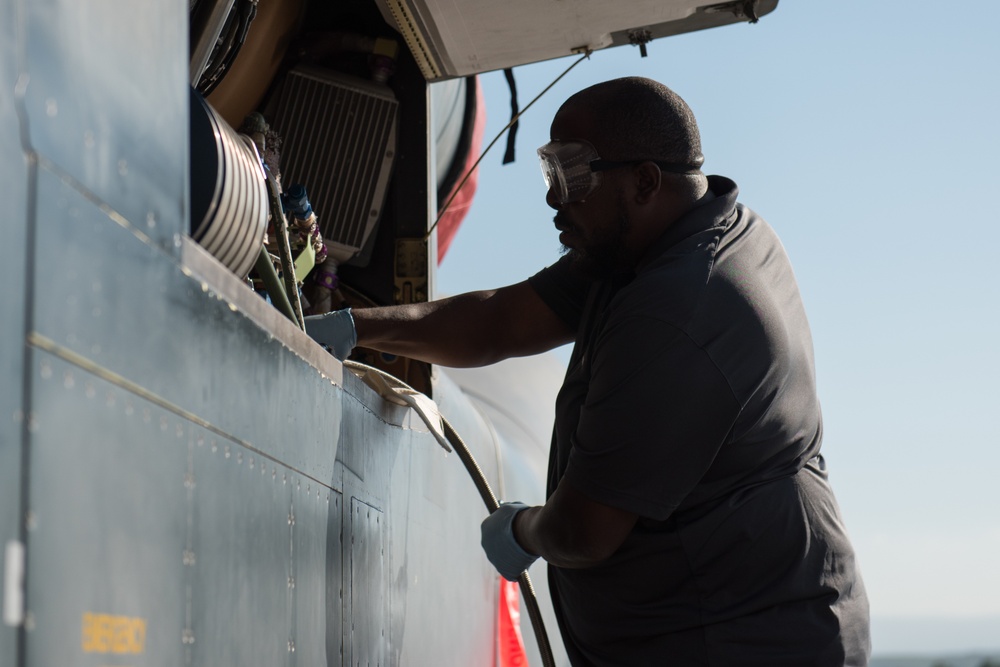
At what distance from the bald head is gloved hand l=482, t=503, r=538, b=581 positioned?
0.98 meters

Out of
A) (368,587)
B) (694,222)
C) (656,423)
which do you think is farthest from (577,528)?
(694,222)

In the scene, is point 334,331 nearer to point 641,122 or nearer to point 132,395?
point 641,122

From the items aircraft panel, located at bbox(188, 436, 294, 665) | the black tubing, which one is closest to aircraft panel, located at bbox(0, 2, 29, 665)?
aircraft panel, located at bbox(188, 436, 294, 665)

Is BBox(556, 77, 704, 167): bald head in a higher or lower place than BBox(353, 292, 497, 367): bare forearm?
higher

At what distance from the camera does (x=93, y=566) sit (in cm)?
115

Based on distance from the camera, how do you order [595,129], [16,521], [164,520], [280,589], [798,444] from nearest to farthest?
[16,521] → [164,520] → [280,589] → [798,444] → [595,129]

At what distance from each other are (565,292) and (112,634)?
226cm

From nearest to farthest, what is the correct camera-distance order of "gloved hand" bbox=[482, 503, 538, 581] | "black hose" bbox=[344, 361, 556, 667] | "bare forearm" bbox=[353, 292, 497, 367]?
"gloved hand" bbox=[482, 503, 538, 581]
"black hose" bbox=[344, 361, 556, 667]
"bare forearm" bbox=[353, 292, 497, 367]

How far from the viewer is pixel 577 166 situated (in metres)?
2.82

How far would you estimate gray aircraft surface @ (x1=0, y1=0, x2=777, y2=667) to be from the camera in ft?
3.53

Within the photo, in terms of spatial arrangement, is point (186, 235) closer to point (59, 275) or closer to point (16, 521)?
point (59, 275)

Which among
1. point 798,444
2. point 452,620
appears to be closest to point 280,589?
point 798,444

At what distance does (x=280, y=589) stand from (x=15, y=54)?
3.75ft

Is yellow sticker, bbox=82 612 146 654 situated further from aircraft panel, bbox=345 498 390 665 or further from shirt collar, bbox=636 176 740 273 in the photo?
shirt collar, bbox=636 176 740 273
